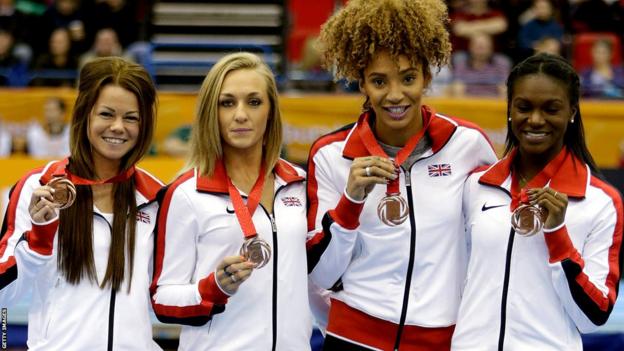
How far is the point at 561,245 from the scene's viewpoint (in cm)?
407

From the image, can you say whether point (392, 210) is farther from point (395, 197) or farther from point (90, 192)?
point (90, 192)

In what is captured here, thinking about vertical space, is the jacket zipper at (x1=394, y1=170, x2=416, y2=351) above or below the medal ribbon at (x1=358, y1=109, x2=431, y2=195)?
below

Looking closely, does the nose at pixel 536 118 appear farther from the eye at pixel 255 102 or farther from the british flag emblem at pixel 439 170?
the eye at pixel 255 102

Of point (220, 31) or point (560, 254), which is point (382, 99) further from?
point (220, 31)

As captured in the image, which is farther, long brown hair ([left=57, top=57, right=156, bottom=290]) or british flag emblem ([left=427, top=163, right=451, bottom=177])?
british flag emblem ([left=427, top=163, right=451, bottom=177])

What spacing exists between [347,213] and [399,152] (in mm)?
340

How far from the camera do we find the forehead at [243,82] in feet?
14.5

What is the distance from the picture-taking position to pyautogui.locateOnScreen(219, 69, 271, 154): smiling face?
4379 millimetres

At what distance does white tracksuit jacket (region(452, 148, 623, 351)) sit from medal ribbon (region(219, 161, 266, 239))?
2.77 feet

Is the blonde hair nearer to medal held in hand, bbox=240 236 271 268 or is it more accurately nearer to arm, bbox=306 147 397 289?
arm, bbox=306 147 397 289

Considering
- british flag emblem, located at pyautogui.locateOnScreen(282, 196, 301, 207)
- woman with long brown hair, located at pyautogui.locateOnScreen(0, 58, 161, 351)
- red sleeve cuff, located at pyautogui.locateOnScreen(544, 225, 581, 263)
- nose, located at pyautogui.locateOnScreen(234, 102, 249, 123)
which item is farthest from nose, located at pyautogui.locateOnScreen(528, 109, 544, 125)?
woman with long brown hair, located at pyautogui.locateOnScreen(0, 58, 161, 351)

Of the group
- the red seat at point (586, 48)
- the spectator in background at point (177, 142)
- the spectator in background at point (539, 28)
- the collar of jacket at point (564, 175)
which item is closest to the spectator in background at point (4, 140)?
the spectator in background at point (177, 142)

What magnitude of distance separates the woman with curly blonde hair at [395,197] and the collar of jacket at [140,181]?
0.62 metres

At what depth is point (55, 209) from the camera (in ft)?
13.3
